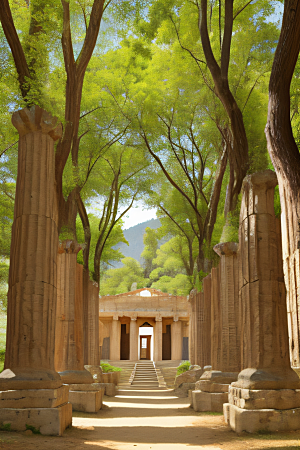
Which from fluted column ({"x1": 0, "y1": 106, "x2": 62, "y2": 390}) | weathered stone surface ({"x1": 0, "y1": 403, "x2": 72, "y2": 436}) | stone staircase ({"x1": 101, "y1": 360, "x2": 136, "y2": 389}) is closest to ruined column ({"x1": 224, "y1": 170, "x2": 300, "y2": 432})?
weathered stone surface ({"x1": 0, "y1": 403, "x2": 72, "y2": 436})

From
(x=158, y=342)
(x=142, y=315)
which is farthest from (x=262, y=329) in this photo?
(x=158, y=342)

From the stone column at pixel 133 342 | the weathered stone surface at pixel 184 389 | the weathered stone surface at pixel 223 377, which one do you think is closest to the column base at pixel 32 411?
the weathered stone surface at pixel 223 377

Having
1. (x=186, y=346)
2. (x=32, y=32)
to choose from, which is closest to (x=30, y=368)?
(x=32, y=32)

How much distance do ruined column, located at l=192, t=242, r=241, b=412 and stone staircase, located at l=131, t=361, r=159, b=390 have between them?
13.7 metres

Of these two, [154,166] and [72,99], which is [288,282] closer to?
[72,99]

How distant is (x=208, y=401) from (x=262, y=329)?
5.91m

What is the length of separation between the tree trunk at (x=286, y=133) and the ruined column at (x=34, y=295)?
15.3 ft

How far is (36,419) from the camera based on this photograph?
25.1 ft

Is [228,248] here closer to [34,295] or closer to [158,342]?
[34,295]

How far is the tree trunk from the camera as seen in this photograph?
800cm

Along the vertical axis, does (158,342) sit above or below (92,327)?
below

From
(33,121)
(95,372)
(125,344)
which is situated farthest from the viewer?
(125,344)

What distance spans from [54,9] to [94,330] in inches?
584

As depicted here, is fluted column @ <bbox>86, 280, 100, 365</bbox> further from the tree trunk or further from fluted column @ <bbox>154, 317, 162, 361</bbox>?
fluted column @ <bbox>154, 317, 162, 361</bbox>
